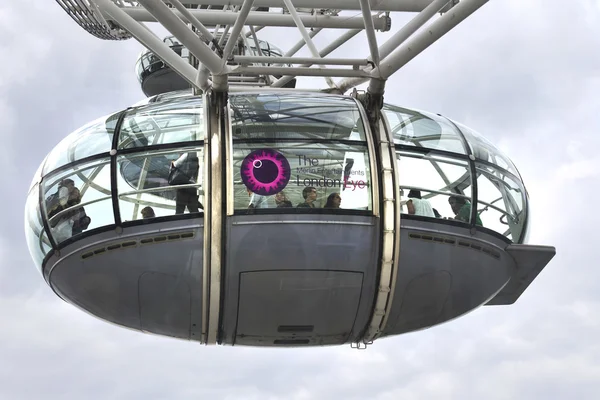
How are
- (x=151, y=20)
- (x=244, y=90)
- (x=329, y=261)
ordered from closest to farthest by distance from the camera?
1. (x=329, y=261)
2. (x=244, y=90)
3. (x=151, y=20)

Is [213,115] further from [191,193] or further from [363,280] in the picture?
[363,280]

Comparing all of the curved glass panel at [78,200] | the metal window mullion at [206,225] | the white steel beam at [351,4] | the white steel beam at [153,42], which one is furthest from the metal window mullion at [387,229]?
the white steel beam at [351,4]

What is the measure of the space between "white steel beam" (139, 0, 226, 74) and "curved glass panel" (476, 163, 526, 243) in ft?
12.6

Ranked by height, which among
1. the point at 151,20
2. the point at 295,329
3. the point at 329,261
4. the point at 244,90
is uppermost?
the point at 151,20

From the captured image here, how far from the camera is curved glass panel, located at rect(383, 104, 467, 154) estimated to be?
44.4 ft

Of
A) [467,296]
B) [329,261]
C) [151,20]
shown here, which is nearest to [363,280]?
[329,261]

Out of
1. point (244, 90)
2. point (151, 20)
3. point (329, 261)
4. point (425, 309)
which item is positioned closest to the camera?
point (329, 261)

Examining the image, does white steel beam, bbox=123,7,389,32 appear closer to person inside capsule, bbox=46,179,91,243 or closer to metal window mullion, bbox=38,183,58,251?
metal window mullion, bbox=38,183,58,251

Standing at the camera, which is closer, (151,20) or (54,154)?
(54,154)

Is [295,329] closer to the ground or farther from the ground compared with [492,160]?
closer to the ground

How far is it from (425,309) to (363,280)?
4.10ft

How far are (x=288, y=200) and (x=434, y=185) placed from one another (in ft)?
6.40

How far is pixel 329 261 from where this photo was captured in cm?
1266

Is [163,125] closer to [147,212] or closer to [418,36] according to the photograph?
[147,212]
